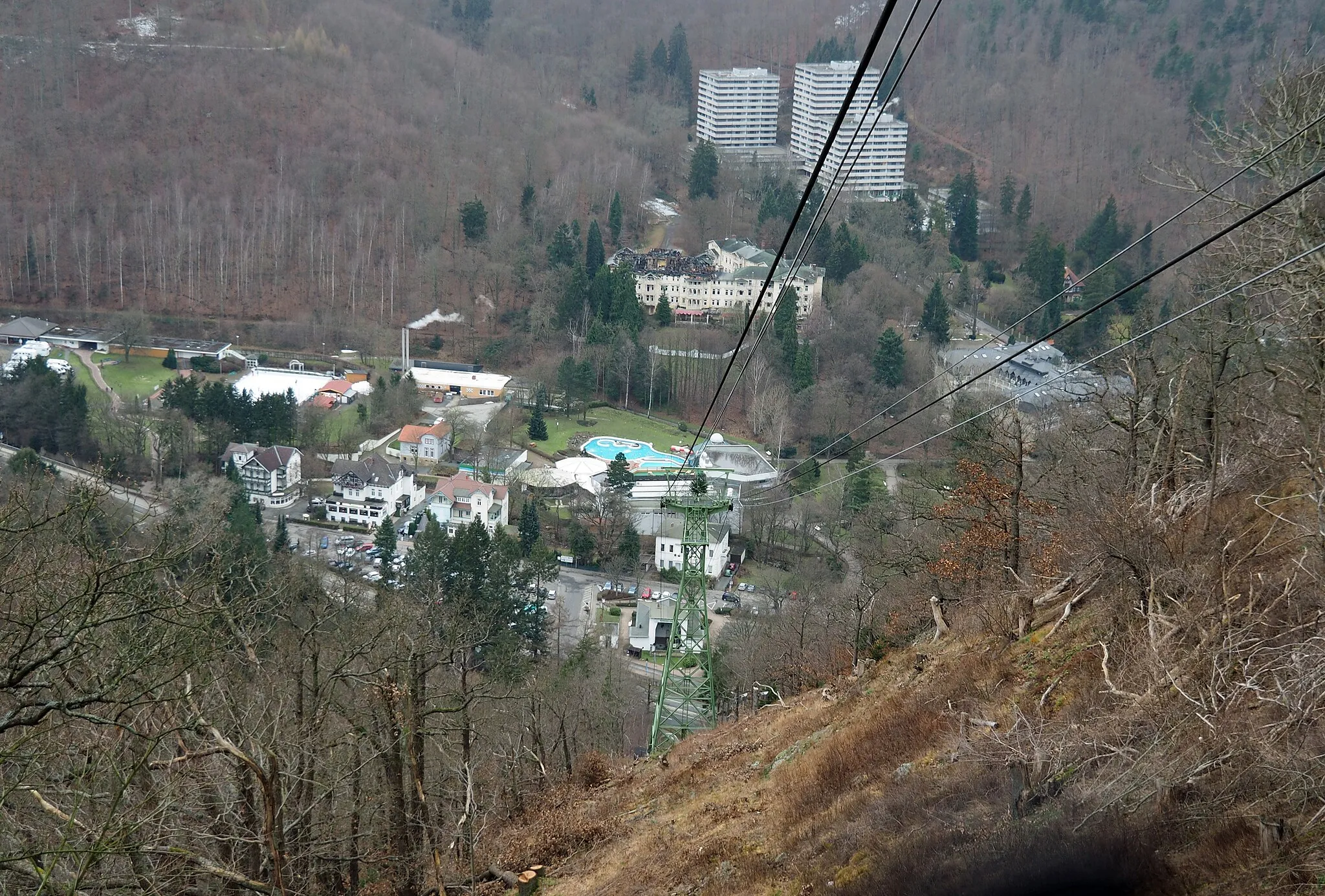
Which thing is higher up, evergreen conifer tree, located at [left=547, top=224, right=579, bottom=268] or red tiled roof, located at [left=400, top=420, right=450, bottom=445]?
evergreen conifer tree, located at [left=547, top=224, right=579, bottom=268]

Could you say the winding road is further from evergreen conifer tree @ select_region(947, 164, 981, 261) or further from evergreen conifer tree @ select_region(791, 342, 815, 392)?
evergreen conifer tree @ select_region(947, 164, 981, 261)

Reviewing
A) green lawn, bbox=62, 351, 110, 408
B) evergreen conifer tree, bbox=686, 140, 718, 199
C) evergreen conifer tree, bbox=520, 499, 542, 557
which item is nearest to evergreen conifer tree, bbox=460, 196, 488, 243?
evergreen conifer tree, bbox=686, 140, 718, 199

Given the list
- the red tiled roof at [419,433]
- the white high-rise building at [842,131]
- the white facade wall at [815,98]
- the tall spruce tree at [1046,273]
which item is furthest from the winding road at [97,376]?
the white facade wall at [815,98]

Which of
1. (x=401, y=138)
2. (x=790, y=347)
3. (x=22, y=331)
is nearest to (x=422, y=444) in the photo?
(x=790, y=347)

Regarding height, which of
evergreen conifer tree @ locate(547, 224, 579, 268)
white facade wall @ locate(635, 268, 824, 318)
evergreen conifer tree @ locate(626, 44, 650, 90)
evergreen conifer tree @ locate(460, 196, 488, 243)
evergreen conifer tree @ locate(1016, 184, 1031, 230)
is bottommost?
white facade wall @ locate(635, 268, 824, 318)

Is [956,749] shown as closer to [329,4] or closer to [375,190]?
[375,190]

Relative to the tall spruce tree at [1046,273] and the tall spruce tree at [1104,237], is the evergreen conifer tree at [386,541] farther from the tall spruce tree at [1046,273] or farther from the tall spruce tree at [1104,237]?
the tall spruce tree at [1104,237]

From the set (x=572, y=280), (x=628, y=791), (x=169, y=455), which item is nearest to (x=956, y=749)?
(x=628, y=791)
